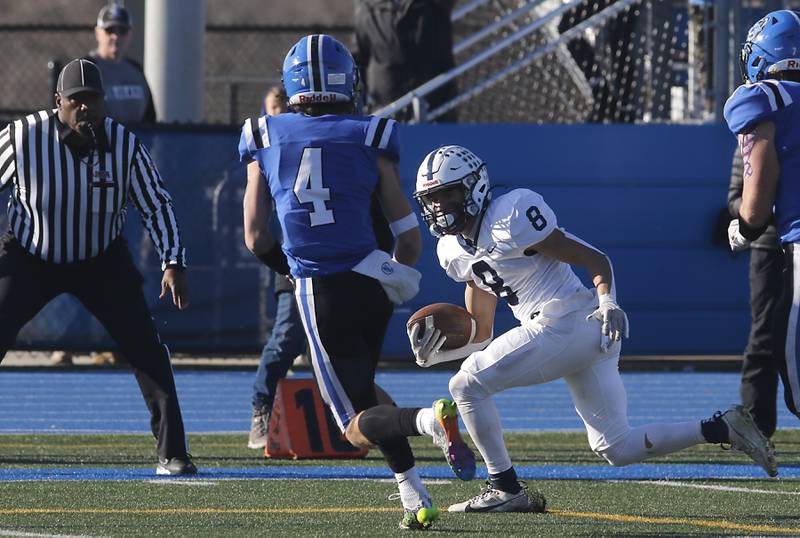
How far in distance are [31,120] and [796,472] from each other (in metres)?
3.39

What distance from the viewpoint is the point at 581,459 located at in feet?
23.7

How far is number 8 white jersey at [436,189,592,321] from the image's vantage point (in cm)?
523

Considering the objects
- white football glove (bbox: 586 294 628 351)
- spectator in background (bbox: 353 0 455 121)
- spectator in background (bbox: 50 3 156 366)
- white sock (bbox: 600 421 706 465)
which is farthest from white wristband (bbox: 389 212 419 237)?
spectator in background (bbox: 353 0 455 121)

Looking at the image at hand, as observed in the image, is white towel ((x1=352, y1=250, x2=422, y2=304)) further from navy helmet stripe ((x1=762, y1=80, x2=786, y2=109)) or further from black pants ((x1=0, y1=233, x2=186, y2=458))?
black pants ((x1=0, y1=233, x2=186, y2=458))

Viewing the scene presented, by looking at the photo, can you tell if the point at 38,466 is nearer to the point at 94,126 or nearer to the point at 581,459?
the point at 94,126

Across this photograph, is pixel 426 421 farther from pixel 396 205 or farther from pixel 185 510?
pixel 185 510

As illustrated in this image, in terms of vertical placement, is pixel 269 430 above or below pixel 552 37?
below

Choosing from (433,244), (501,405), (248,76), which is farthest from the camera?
(248,76)

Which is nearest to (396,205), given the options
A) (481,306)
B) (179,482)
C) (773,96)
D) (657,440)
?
(481,306)

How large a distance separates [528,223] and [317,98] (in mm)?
779

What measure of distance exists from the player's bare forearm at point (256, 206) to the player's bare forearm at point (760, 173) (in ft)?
5.15

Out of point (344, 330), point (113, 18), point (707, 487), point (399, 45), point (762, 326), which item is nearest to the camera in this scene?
point (344, 330)

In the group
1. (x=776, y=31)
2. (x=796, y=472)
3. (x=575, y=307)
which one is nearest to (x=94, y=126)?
(x=575, y=307)

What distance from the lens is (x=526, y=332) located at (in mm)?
5352
